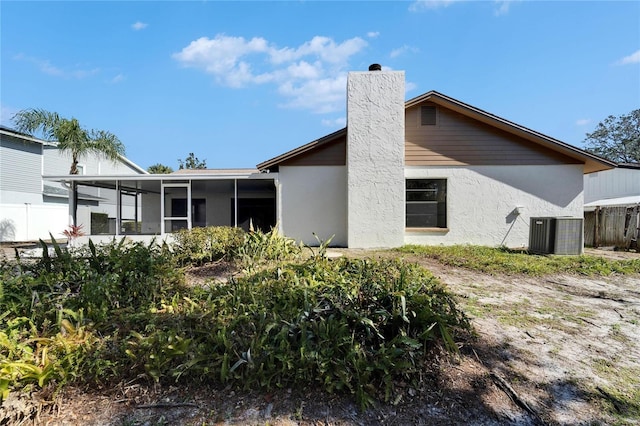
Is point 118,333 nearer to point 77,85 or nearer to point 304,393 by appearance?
point 304,393

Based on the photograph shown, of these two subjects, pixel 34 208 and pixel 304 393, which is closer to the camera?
pixel 304 393

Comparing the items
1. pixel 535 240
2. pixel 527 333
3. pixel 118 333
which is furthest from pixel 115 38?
pixel 535 240

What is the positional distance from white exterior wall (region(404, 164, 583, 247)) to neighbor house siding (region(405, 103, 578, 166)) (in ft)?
1.01

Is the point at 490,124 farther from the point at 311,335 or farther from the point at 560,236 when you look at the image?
the point at 311,335

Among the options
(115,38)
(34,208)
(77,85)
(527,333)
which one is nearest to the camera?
(527,333)

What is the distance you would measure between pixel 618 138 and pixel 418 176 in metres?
40.5

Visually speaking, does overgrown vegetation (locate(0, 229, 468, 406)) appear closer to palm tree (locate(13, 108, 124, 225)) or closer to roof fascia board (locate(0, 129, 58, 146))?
palm tree (locate(13, 108, 124, 225))

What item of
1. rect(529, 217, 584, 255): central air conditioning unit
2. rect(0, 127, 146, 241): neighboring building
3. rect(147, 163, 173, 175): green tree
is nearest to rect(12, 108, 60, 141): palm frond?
rect(0, 127, 146, 241): neighboring building

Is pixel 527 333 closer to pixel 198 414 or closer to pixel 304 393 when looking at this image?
pixel 304 393

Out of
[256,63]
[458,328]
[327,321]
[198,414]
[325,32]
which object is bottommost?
[198,414]

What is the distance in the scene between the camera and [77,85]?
41.2 ft

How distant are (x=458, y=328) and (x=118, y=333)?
3.07 metres

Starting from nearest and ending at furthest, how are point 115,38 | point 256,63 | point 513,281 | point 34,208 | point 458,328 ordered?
point 458,328 → point 513,281 → point 115,38 → point 256,63 → point 34,208

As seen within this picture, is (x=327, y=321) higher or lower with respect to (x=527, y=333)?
higher
